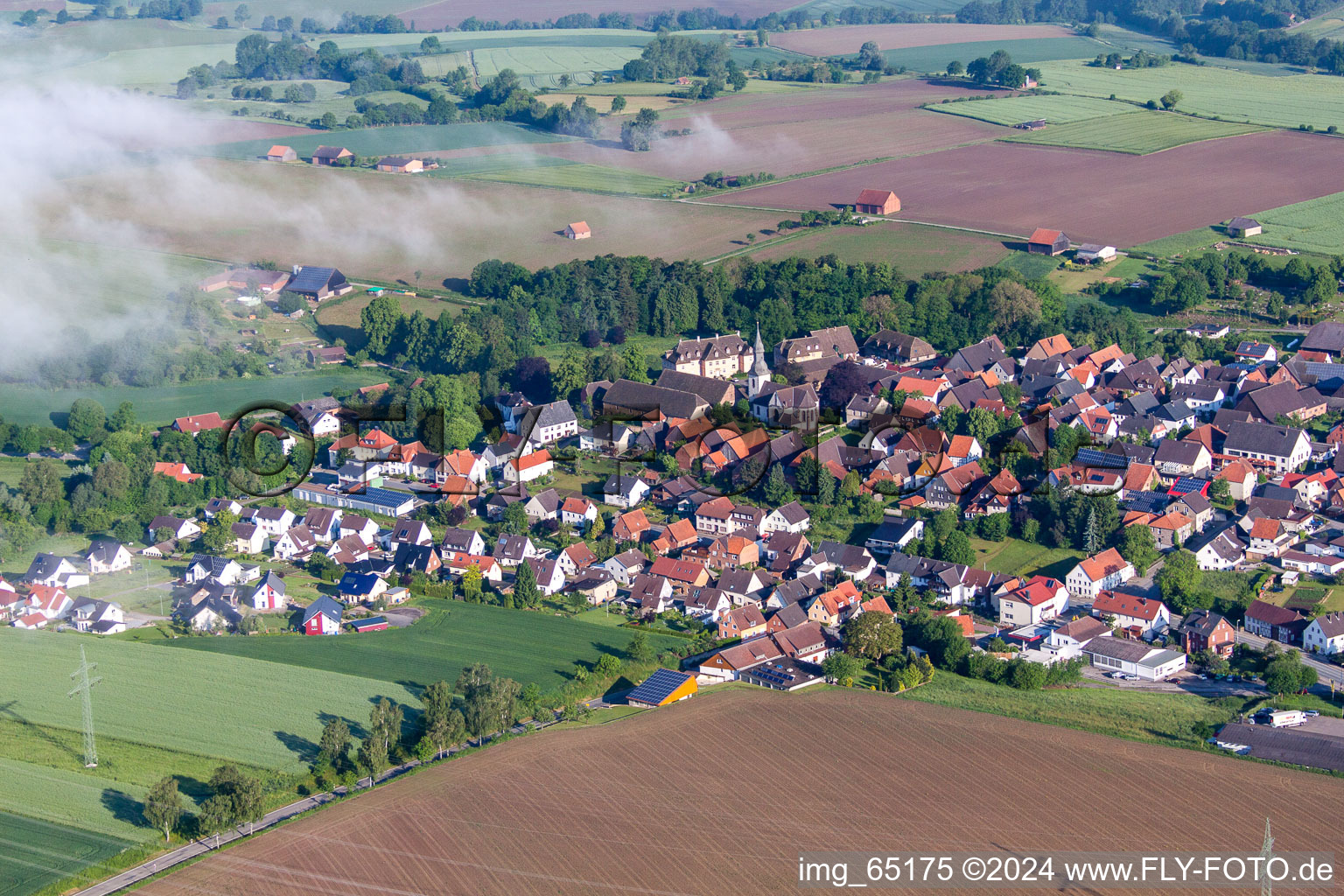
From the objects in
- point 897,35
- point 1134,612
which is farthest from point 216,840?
point 897,35

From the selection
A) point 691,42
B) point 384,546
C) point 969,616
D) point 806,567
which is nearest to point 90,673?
point 384,546

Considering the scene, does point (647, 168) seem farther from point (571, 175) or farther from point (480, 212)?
point (480, 212)

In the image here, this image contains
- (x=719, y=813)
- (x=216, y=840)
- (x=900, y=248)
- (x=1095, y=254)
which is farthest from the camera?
(x=900, y=248)

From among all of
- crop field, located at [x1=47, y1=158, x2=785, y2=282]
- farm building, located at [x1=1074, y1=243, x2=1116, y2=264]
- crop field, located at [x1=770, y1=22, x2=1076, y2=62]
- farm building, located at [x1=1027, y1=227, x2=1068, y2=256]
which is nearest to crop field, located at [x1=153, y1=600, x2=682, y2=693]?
crop field, located at [x1=47, y1=158, x2=785, y2=282]

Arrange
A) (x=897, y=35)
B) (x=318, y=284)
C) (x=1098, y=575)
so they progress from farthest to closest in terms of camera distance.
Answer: (x=897, y=35)
(x=318, y=284)
(x=1098, y=575)

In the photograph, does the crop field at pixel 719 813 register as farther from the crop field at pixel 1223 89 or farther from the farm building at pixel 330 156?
the crop field at pixel 1223 89

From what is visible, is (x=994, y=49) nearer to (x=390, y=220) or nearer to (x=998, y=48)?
(x=998, y=48)

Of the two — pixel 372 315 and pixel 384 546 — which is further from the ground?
pixel 372 315
